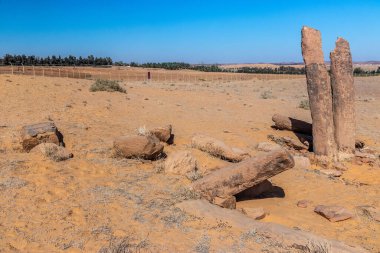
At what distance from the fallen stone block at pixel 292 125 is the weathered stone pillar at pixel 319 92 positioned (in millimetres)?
1972

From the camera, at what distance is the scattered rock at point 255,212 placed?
6.59 metres

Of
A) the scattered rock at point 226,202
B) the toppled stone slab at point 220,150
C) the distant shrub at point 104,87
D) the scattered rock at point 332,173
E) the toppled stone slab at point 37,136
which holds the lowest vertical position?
the scattered rock at point 332,173

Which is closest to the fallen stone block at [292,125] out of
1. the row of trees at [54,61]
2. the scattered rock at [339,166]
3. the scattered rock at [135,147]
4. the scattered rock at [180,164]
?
the scattered rock at [339,166]

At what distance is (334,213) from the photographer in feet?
22.6

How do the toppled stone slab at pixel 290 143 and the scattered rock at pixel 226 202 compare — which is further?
the toppled stone slab at pixel 290 143

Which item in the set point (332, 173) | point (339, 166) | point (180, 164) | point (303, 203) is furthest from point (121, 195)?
point (339, 166)

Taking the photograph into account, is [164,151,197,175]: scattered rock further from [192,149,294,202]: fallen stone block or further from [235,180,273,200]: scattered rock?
[235,180,273,200]: scattered rock

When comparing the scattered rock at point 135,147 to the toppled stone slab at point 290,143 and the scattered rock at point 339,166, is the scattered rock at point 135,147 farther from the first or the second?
the toppled stone slab at point 290,143

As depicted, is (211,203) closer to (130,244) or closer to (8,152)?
(130,244)

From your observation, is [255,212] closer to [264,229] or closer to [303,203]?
[264,229]

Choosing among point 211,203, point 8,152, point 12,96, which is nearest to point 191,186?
point 211,203

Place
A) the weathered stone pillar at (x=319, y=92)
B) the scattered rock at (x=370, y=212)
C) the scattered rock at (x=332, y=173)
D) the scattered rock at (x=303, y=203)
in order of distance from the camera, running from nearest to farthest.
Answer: the scattered rock at (x=370, y=212)
the scattered rock at (x=303, y=203)
the scattered rock at (x=332, y=173)
the weathered stone pillar at (x=319, y=92)

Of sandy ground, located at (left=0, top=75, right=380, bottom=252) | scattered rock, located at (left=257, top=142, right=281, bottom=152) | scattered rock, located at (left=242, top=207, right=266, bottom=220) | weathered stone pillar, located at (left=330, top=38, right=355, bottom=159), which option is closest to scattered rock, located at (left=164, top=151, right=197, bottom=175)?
sandy ground, located at (left=0, top=75, right=380, bottom=252)

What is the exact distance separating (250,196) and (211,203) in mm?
1250
